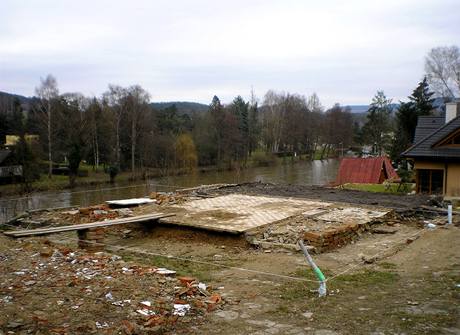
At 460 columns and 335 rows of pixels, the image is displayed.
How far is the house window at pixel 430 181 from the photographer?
22.3 m

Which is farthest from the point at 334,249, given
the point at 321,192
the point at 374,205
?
the point at 321,192

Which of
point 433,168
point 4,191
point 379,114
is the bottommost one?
point 4,191

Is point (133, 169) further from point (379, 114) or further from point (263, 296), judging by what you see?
point (263, 296)

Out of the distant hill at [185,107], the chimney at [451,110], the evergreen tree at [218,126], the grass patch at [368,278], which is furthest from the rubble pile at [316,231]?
the distant hill at [185,107]

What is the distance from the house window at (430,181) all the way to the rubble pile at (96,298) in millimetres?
17904

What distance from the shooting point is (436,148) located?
22.3m

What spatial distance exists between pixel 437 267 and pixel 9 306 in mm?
7191

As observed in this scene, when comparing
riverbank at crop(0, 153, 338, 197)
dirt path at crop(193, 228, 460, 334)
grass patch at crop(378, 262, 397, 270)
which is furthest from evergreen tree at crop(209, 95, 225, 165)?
dirt path at crop(193, 228, 460, 334)

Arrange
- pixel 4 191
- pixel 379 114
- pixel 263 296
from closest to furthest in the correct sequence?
1. pixel 263 296
2. pixel 4 191
3. pixel 379 114

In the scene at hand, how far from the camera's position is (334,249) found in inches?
448

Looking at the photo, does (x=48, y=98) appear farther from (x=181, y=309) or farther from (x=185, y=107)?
(x=185, y=107)

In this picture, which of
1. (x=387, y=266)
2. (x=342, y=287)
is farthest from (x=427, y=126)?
(x=342, y=287)

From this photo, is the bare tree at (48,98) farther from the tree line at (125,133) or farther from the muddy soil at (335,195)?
the muddy soil at (335,195)

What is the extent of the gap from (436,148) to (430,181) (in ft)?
5.21
